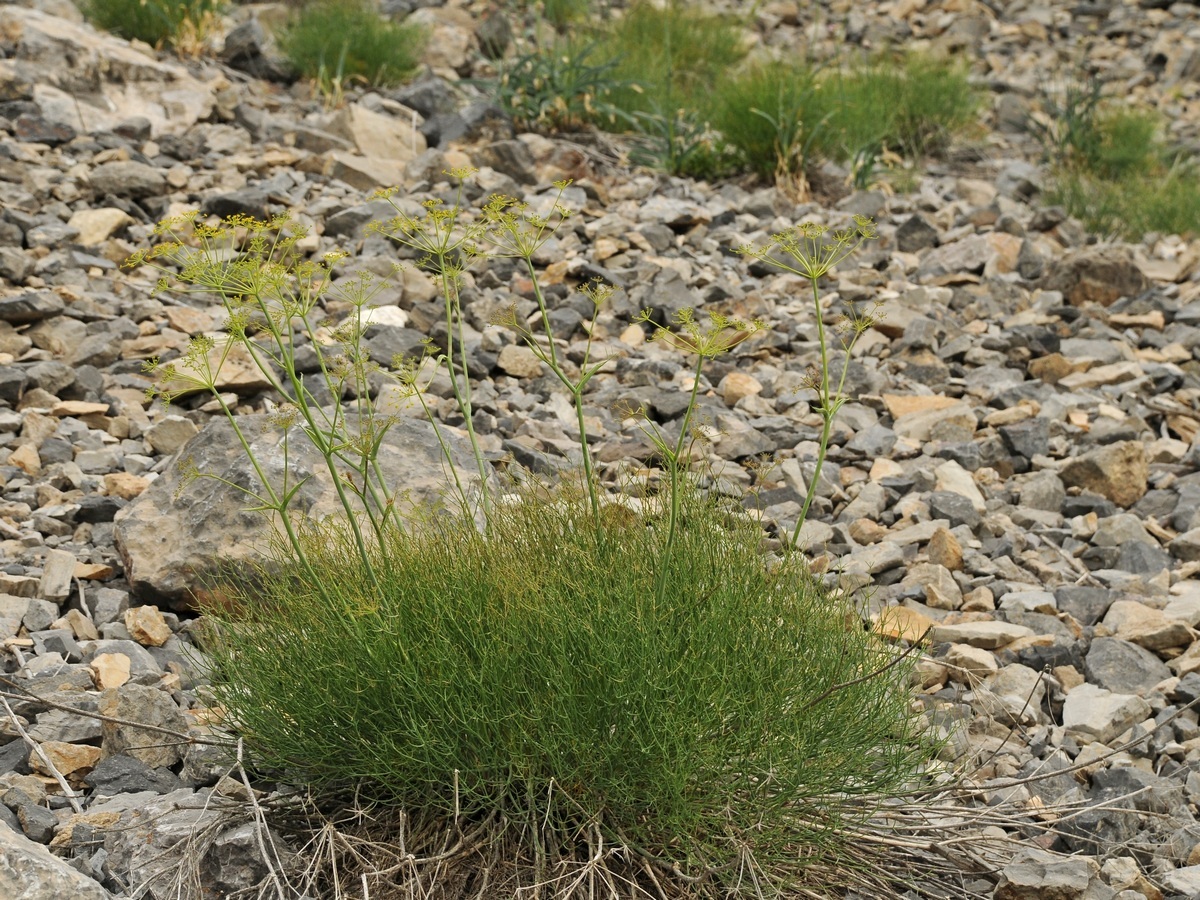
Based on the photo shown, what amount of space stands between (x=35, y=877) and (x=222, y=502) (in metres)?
1.57

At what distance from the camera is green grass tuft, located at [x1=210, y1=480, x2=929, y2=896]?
226 centimetres

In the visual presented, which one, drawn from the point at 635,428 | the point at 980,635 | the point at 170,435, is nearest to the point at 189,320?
the point at 170,435

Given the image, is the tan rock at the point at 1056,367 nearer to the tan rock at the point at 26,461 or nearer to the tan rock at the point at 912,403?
the tan rock at the point at 912,403

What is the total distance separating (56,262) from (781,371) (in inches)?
122

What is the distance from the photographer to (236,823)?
7.95 feet

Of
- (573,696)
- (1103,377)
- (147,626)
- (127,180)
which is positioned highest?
(573,696)

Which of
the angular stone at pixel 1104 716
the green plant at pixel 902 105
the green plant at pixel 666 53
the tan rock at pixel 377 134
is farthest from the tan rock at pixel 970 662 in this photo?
the green plant at pixel 666 53

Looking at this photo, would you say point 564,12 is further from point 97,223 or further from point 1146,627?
point 1146,627

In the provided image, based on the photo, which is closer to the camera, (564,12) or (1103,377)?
(1103,377)

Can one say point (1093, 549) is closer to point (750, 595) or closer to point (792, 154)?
point (750, 595)

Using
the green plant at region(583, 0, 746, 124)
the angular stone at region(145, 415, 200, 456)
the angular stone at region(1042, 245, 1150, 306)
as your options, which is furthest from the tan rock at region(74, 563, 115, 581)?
the green plant at region(583, 0, 746, 124)

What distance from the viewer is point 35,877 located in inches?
82.7

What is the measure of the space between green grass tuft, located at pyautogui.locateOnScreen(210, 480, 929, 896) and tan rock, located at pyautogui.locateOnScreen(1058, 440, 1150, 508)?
229 centimetres

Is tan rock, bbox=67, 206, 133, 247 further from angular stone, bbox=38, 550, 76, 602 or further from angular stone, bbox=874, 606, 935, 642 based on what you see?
angular stone, bbox=874, 606, 935, 642
